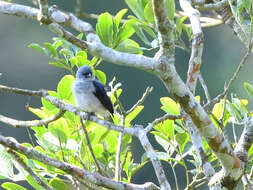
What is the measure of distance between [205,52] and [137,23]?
17062mm

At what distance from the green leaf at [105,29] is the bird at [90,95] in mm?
1785

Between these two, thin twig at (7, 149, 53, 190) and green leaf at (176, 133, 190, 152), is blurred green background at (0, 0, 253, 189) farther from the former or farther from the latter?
thin twig at (7, 149, 53, 190)

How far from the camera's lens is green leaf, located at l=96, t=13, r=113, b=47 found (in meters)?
3.54

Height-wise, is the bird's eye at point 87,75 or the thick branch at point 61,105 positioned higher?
the thick branch at point 61,105

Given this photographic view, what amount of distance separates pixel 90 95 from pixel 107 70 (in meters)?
11.4

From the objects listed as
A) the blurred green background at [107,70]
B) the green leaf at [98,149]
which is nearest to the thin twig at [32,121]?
the green leaf at [98,149]

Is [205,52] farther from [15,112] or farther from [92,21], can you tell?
[15,112]

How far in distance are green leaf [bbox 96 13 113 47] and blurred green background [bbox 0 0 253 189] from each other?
1152 centimetres

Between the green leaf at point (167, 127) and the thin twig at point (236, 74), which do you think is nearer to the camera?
the thin twig at point (236, 74)

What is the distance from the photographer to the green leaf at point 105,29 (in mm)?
3541

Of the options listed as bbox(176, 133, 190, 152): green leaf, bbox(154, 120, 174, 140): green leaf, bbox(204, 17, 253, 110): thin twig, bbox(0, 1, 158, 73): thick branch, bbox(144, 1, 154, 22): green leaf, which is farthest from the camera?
bbox(154, 120, 174, 140): green leaf

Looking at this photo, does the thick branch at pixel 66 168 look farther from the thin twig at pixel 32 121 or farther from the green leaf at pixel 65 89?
the green leaf at pixel 65 89

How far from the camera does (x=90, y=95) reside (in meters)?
5.69

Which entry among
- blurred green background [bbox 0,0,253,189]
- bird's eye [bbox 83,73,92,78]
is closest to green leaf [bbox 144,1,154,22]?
bird's eye [bbox 83,73,92,78]
